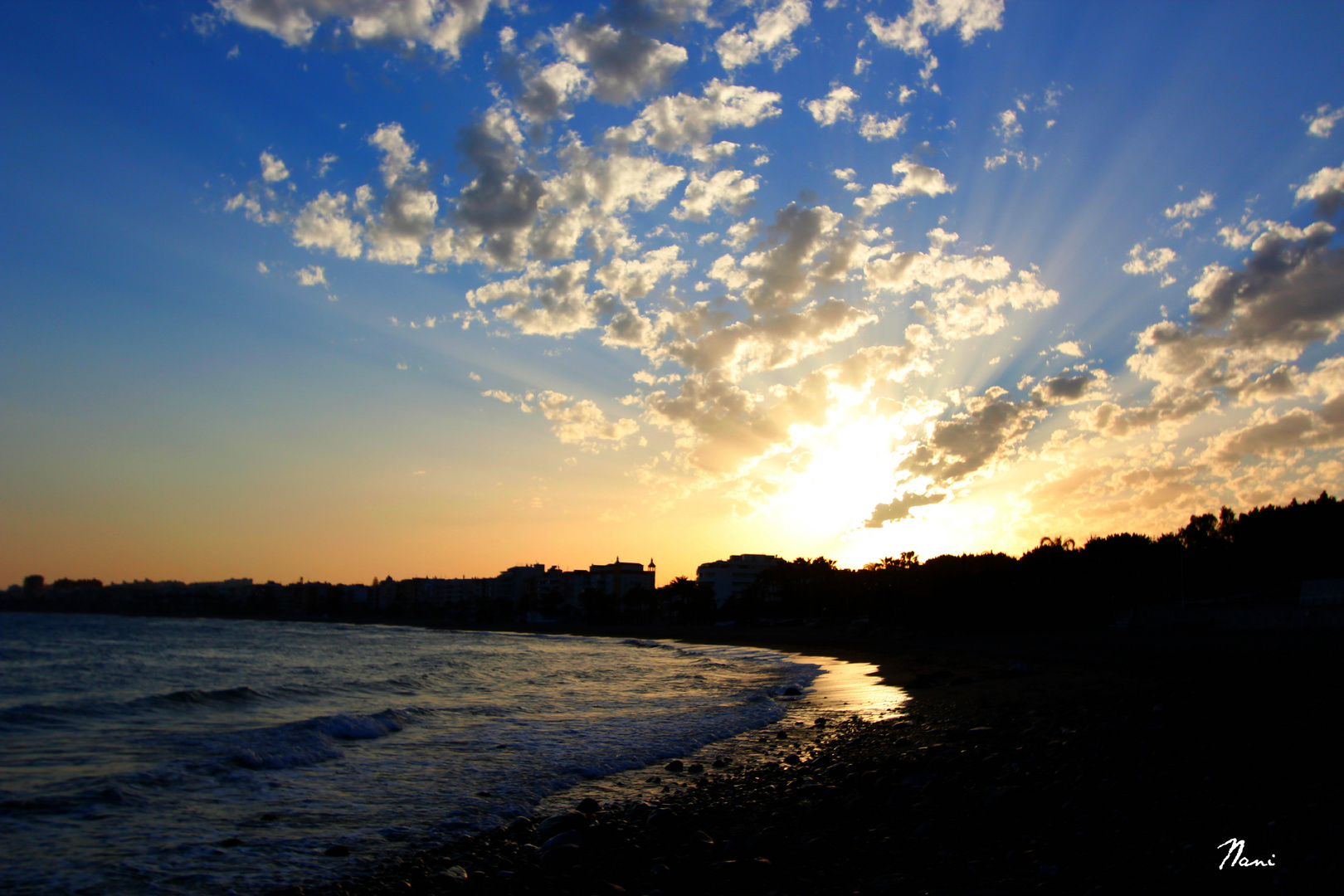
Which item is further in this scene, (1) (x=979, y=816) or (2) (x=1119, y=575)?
(2) (x=1119, y=575)

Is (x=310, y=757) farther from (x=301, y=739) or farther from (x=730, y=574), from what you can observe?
(x=730, y=574)

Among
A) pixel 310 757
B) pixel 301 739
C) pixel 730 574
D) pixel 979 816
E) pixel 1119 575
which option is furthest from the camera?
pixel 730 574

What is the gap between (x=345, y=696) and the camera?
24.6 m

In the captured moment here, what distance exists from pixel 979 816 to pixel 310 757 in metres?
12.4

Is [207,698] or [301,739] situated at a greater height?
[301,739]

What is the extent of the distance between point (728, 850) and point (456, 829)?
12.7 ft

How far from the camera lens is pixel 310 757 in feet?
45.7

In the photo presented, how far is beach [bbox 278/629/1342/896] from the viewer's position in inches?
219
